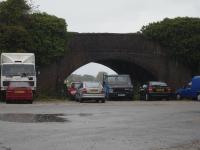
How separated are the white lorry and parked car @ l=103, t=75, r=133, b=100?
21.8 ft

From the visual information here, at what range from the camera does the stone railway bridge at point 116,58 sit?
156ft

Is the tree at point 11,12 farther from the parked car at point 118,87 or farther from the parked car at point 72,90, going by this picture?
the parked car at point 118,87

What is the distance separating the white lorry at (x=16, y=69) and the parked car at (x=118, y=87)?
6651mm

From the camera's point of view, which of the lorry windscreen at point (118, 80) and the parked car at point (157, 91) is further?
the parked car at point (157, 91)

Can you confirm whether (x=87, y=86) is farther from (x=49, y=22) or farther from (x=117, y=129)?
(x=117, y=129)

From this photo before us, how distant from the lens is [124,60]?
50.6 metres

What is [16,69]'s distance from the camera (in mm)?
39344

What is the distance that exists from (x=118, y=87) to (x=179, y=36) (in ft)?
32.6

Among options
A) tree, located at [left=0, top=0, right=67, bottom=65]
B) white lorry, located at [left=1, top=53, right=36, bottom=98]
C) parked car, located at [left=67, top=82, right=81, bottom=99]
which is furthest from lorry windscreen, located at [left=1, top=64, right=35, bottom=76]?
parked car, located at [left=67, top=82, right=81, bottom=99]

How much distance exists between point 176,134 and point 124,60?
34450 mm

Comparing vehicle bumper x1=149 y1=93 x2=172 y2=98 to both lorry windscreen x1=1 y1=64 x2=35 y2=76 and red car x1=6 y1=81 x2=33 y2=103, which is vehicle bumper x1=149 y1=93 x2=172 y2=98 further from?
red car x1=6 y1=81 x2=33 y2=103

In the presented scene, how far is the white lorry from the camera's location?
3884 cm

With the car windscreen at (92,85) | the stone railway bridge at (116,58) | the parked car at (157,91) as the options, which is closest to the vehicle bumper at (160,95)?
the parked car at (157,91)

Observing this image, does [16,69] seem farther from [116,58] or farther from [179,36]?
[179,36]
